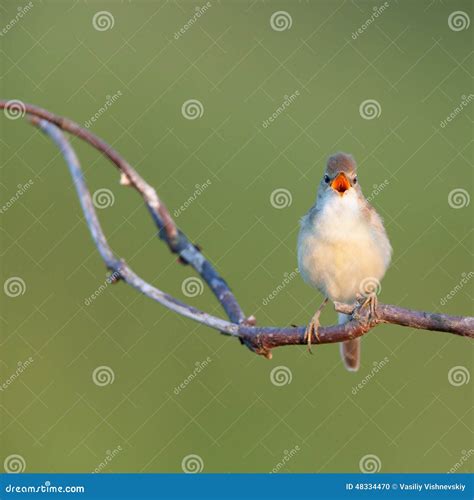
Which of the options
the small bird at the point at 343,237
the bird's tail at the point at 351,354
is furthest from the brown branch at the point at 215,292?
the bird's tail at the point at 351,354

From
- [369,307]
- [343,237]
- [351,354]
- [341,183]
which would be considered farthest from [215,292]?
[351,354]

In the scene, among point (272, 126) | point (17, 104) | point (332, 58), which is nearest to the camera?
point (17, 104)

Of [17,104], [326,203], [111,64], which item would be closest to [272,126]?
[111,64]

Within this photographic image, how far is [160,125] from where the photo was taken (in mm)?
6324

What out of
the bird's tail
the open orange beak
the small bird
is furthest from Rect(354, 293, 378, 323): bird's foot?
the bird's tail

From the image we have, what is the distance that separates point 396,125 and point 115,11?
2532 millimetres

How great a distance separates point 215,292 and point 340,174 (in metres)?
0.83

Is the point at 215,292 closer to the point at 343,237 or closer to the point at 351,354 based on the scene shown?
the point at 343,237

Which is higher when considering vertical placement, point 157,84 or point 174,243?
point 157,84

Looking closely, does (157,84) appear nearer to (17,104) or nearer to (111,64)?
(111,64)

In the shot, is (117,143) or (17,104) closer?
(17,104)

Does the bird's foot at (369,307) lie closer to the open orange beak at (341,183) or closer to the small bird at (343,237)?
the small bird at (343,237)

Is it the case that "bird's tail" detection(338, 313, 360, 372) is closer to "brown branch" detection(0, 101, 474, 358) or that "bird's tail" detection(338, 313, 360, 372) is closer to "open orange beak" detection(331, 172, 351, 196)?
"open orange beak" detection(331, 172, 351, 196)

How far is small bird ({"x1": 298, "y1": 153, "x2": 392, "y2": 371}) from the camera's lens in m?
3.90
